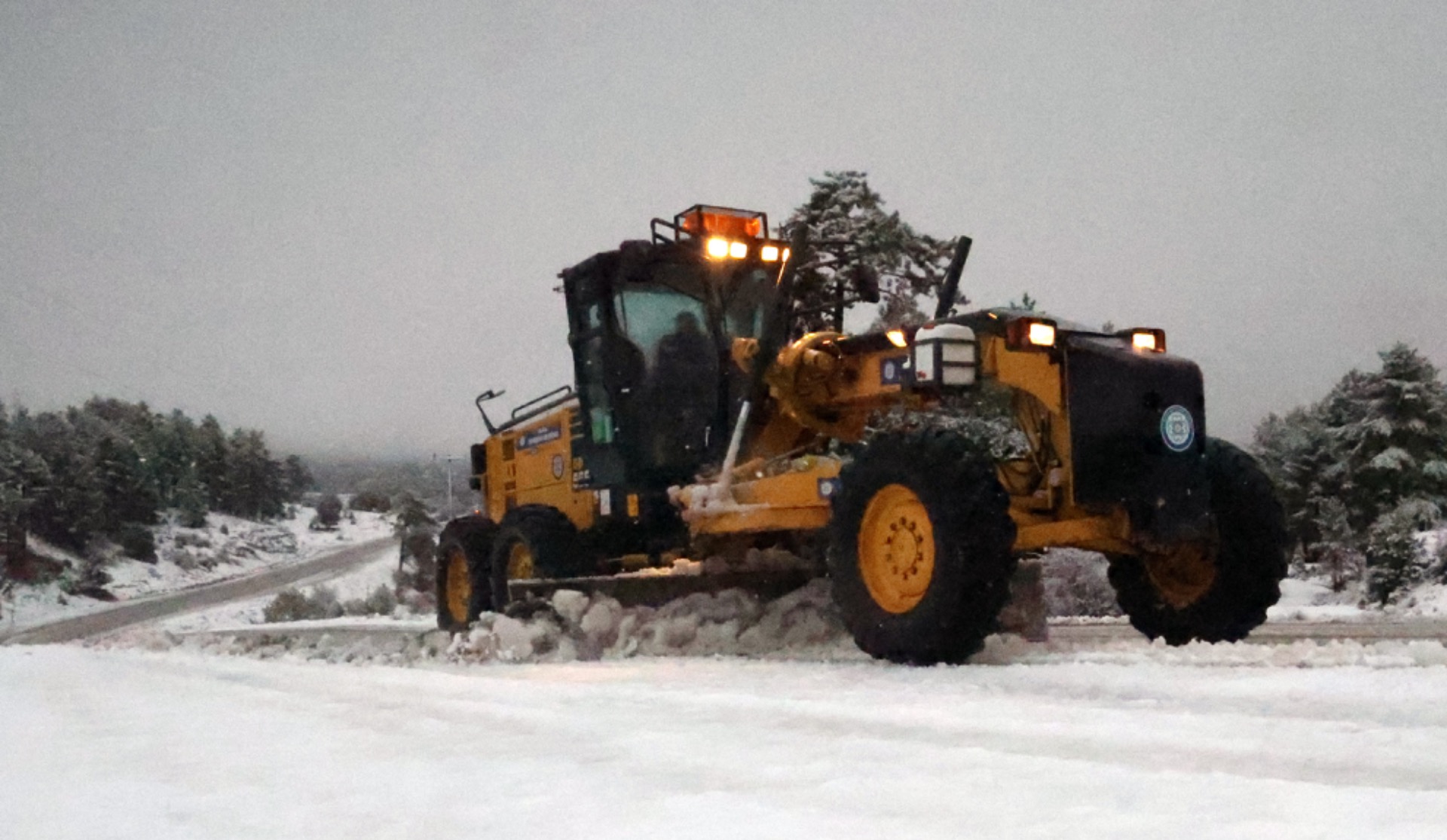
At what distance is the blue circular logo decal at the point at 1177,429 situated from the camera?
5.28 meters

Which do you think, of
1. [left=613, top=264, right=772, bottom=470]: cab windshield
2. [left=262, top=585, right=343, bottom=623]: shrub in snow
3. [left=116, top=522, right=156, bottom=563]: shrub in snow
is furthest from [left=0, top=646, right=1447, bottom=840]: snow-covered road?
[left=116, top=522, right=156, bottom=563]: shrub in snow

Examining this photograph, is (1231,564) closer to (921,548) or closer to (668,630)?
(921,548)

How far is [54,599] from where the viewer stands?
72.9 feet

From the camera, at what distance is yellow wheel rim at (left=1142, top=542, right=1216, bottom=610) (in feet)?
19.2

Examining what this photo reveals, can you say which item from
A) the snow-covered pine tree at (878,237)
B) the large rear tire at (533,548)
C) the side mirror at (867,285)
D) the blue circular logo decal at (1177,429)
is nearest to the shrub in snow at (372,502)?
the snow-covered pine tree at (878,237)

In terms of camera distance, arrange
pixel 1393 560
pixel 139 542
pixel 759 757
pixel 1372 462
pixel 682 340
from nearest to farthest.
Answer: pixel 759 757
pixel 682 340
pixel 1393 560
pixel 1372 462
pixel 139 542

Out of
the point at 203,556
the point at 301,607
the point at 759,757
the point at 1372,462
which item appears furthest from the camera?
the point at 203,556

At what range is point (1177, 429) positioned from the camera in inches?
210

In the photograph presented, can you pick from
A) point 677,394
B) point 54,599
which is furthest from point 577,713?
point 54,599

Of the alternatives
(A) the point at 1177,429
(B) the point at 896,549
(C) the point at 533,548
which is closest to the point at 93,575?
(C) the point at 533,548

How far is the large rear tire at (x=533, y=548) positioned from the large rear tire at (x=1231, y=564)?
431 cm

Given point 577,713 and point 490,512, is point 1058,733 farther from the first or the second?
point 490,512

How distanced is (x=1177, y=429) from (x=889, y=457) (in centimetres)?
129

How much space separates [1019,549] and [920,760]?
120 inches
